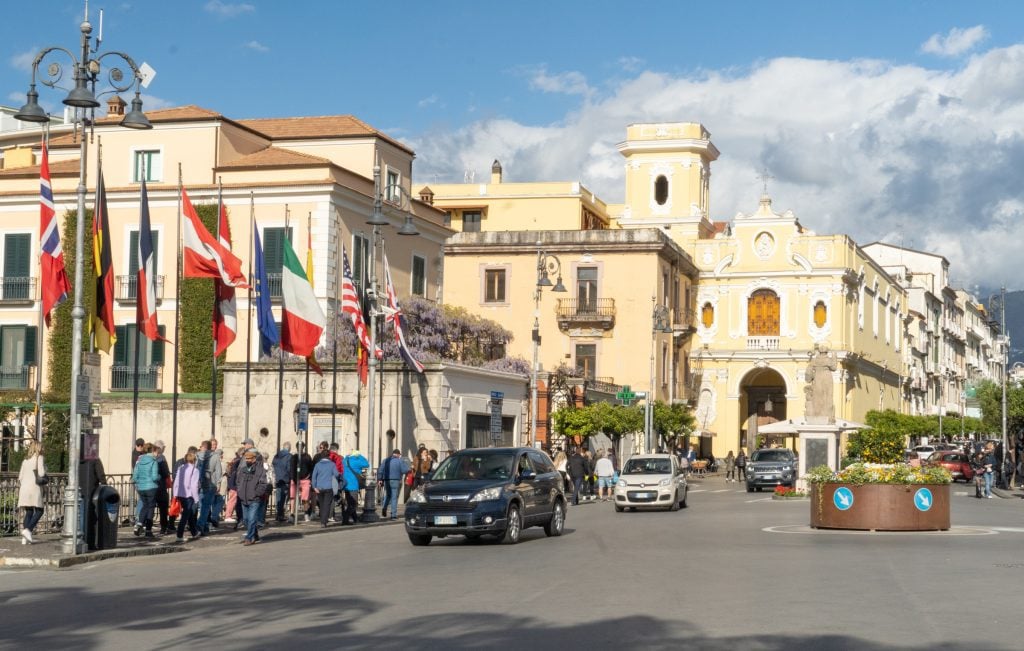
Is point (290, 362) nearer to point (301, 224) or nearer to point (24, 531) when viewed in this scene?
point (301, 224)

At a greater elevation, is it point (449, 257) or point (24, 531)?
point (449, 257)

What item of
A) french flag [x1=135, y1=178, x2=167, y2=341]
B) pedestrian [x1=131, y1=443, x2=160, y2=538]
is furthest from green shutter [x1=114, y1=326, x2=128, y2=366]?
pedestrian [x1=131, y1=443, x2=160, y2=538]

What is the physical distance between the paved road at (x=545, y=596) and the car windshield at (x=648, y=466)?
1250 centimetres

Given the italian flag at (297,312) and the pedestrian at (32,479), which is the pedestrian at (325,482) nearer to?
the italian flag at (297,312)

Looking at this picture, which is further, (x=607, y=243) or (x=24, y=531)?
(x=607, y=243)

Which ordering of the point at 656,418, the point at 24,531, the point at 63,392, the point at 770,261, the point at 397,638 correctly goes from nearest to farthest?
the point at 397,638
the point at 24,531
the point at 63,392
the point at 656,418
the point at 770,261

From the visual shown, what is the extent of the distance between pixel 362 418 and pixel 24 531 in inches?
655

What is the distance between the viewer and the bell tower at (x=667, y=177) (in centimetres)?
8562

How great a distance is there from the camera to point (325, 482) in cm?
2847

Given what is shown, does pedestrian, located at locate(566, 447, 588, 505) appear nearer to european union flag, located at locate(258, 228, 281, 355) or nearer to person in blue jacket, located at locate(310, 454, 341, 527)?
european union flag, located at locate(258, 228, 281, 355)

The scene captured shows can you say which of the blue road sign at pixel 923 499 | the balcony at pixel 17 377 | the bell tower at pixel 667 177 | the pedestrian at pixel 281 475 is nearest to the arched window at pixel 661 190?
the bell tower at pixel 667 177

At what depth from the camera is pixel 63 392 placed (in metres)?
45.2

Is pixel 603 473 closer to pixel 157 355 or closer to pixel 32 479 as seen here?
pixel 157 355

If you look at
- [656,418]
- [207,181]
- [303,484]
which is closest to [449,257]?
[656,418]
